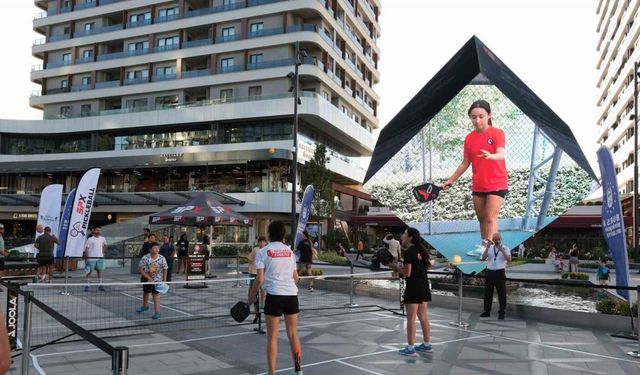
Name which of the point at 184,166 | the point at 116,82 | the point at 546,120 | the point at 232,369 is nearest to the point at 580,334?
the point at 546,120

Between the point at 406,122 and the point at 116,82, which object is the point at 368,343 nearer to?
the point at 406,122

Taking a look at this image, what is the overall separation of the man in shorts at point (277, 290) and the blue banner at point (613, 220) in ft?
22.7

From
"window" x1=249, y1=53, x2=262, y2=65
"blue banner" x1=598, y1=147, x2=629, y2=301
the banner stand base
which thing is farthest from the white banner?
"window" x1=249, y1=53, x2=262, y2=65

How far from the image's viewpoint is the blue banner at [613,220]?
32.4ft

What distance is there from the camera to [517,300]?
1392 centimetres

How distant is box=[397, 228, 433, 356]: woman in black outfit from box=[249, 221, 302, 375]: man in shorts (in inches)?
80.3

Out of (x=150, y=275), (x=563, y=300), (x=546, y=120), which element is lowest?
(x=563, y=300)

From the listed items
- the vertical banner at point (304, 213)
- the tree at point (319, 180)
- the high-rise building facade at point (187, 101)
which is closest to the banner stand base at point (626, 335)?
the vertical banner at point (304, 213)

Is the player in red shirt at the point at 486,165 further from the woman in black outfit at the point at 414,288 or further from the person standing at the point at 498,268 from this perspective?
the woman in black outfit at the point at 414,288

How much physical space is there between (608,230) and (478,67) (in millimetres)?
4269

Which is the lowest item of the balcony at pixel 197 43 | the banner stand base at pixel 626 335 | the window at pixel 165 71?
the banner stand base at pixel 626 335

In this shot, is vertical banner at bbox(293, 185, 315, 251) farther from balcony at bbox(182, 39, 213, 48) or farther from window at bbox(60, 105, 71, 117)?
window at bbox(60, 105, 71, 117)

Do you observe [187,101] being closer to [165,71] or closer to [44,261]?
[165,71]

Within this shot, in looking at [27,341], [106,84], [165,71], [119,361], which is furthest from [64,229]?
[106,84]
